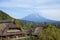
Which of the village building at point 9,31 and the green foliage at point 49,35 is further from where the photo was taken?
the village building at point 9,31

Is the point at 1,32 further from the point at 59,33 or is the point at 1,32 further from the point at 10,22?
the point at 59,33

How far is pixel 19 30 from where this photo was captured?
25.4m

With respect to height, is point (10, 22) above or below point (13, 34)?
above

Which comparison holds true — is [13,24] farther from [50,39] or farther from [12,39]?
[50,39]

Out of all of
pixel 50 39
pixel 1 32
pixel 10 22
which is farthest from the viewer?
pixel 10 22

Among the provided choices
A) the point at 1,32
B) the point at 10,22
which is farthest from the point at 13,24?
the point at 1,32

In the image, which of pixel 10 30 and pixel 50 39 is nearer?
pixel 50 39

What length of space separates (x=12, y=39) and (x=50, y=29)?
521 cm

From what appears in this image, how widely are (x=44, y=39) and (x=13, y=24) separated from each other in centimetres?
526

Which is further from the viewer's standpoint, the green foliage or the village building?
the village building

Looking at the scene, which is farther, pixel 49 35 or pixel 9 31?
pixel 9 31

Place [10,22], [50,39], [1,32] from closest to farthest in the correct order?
[50,39], [1,32], [10,22]

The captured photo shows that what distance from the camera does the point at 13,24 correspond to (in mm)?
24391

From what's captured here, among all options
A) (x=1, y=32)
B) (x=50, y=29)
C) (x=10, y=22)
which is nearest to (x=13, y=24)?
(x=10, y=22)
